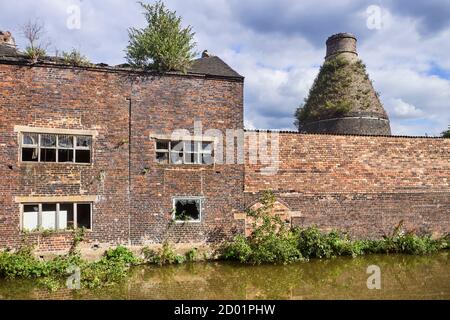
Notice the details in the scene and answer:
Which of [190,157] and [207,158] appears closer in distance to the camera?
[190,157]

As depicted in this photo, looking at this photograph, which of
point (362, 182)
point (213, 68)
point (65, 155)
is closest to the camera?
point (65, 155)

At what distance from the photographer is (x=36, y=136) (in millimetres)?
12852

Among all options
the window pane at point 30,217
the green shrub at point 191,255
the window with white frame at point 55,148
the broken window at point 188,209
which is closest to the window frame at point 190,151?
the broken window at point 188,209

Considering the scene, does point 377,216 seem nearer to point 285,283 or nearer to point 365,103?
point 285,283

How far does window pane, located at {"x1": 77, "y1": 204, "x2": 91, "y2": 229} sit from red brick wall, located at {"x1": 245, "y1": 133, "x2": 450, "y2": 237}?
5.40 meters

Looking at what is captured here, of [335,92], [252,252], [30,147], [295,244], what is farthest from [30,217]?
[335,92]

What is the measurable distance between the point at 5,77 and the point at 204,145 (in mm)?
6569

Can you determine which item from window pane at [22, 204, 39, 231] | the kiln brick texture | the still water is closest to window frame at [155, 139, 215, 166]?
the kiln brick texture

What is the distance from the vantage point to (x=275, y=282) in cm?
1125

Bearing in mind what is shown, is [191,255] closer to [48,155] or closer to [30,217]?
[30,217]

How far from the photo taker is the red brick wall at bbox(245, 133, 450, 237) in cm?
1541

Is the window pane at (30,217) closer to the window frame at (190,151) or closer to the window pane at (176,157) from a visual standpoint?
the window frame at (190,151)

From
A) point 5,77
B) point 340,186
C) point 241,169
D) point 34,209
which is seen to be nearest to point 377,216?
point 340,186

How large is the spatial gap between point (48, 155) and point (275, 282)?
7890mm
